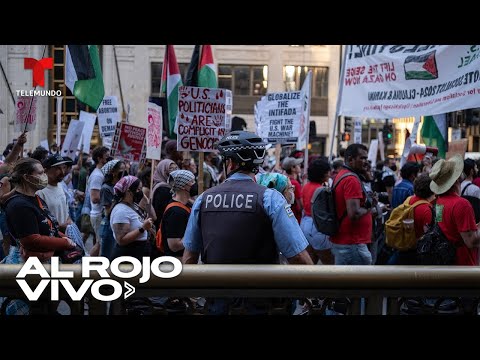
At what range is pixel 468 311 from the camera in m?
3.62

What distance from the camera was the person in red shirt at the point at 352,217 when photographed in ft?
22.4

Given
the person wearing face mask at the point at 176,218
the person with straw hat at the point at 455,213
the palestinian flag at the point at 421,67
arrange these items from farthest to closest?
the palestinian flag at the point at 421,67 < the person wearing face mask at the point at 176,218 < the person with straw hat at the point at 455,213

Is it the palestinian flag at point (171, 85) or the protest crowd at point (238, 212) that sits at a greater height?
the palestinian flag at point (171, 85)

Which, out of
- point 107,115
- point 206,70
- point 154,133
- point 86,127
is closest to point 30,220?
point 154,133

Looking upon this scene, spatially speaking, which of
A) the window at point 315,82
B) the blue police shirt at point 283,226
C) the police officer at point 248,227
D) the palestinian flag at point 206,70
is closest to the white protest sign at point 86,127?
the palestinian flag at point 206,70

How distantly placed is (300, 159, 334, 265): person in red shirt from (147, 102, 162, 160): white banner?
1.97 m

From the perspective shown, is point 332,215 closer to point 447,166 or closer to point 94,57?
point 447,166

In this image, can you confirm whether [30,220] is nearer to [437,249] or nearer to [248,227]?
[248,227]

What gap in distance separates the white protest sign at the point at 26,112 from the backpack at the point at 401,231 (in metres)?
5.17

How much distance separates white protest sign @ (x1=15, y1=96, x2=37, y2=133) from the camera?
9.98 meters

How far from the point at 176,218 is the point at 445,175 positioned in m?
2.27

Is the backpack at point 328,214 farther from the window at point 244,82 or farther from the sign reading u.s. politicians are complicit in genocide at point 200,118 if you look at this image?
the window at point 244,82
